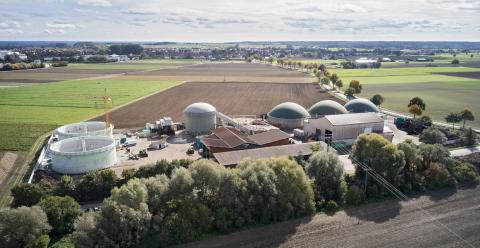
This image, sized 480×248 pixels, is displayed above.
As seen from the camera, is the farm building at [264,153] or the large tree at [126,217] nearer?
the large tree at [126,217]

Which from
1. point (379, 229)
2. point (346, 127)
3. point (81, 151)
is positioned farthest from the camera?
point (346, 127)

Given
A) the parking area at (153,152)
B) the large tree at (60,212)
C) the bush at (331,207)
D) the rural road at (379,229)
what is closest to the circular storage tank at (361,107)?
→ the parking area at (153,152)

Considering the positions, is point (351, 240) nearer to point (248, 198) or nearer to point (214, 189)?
point (248, 198)

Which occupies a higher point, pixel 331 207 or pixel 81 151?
pixel 81 151

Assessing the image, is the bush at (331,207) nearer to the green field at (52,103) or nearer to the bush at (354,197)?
the bush at (354,197)

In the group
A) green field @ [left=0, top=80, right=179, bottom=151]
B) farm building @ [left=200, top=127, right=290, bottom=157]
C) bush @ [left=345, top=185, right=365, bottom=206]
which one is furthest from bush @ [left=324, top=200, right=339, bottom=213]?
green field @ [left=0, top=80, right=179, bottom=151]

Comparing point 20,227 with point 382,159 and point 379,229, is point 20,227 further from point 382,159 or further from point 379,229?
point 382,159

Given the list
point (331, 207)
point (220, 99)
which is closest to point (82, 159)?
point (331, 207)
